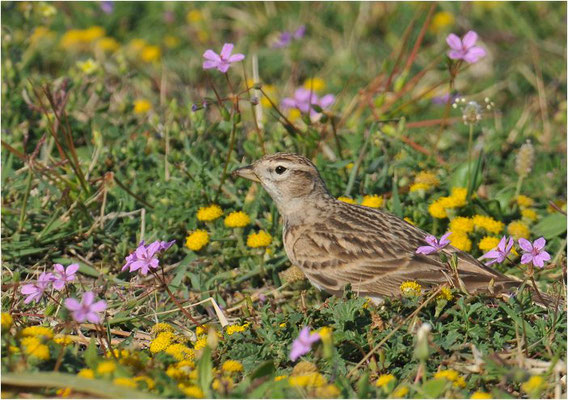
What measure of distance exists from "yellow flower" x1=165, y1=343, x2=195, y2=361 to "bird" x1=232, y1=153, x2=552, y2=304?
1087mm

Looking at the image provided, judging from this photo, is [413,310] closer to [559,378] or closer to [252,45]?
[559,378]

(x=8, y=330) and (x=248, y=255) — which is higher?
(x=8, y=330)

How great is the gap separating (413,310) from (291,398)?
104 cm

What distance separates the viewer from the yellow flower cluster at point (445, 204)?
6227 mm

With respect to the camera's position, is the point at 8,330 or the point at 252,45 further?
the point at 252,45

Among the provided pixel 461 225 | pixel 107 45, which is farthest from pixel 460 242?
pixel 107 45

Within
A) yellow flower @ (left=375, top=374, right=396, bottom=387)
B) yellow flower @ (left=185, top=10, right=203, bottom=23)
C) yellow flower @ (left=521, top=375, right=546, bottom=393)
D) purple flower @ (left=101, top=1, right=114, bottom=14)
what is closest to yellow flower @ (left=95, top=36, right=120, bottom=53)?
purple flower @ (left=101, top=1, right=114, bottom=14)

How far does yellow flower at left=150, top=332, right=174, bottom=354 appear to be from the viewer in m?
4.85

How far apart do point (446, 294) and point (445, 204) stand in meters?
1.50

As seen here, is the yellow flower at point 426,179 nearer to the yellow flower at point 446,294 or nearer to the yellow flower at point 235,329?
the yellow flower at point 446,294

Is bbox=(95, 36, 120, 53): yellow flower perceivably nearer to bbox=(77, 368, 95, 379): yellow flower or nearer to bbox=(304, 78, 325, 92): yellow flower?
bbox=(304, 78, 325, 92): yellow flower

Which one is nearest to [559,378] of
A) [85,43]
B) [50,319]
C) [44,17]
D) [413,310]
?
[413,310]

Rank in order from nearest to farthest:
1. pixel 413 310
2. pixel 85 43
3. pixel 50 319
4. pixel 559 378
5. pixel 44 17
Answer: pixel 559 378 → pixel 413 310 → pixel 50 319 → pixel 44 17 → pixel 85 43

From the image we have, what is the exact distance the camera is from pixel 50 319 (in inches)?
209
